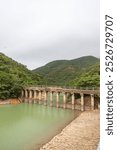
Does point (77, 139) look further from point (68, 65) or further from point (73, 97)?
point (68, 65)

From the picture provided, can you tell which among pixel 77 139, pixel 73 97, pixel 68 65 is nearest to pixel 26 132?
pixel 77 139

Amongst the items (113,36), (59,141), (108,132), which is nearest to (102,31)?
(113,36)

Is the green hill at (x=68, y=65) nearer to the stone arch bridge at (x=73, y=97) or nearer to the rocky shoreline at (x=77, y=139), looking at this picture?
the stone arch bridge at (x=73, y=97)

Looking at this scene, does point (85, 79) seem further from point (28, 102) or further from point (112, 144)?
point (112, 144)

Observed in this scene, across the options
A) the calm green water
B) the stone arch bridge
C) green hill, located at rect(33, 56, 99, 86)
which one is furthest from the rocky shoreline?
green hill, located at rect(33, 56, 99, 86)

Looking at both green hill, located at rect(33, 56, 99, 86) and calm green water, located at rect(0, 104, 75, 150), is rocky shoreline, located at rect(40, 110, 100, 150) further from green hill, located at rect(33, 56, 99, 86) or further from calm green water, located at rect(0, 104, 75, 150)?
green hill, located at rect(33, 56, 99, 86)

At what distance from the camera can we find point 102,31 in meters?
3.44

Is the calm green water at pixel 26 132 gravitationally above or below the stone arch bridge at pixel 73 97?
below

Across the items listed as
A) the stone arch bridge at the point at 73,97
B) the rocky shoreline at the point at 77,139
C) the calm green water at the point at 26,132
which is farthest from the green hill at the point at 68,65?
the rocky shoreline at the point at 77,139

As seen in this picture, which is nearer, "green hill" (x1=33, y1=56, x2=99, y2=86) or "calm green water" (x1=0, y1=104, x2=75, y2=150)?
"calm green water" (x1=0, y1=104, x2=75, y2=150)

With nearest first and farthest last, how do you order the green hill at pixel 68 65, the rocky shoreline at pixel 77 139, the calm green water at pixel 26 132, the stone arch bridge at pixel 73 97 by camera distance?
the rocky shoreline at pixel 77 139
the calm green water at pixel 26 132
the stone arch bridge at pixel 73 97
the green hill at pixel 68 65

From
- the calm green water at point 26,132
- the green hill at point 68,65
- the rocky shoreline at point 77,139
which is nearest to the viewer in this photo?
the rocky shoreline at point 77,139

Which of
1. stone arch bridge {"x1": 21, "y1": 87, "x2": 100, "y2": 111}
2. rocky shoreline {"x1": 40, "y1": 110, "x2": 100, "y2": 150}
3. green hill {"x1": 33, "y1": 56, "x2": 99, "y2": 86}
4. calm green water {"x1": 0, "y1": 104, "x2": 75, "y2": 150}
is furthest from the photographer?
green hill {"x1": 33, "y1": 56, "x2": 99, "y2": 86}

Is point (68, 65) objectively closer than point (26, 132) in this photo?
No
